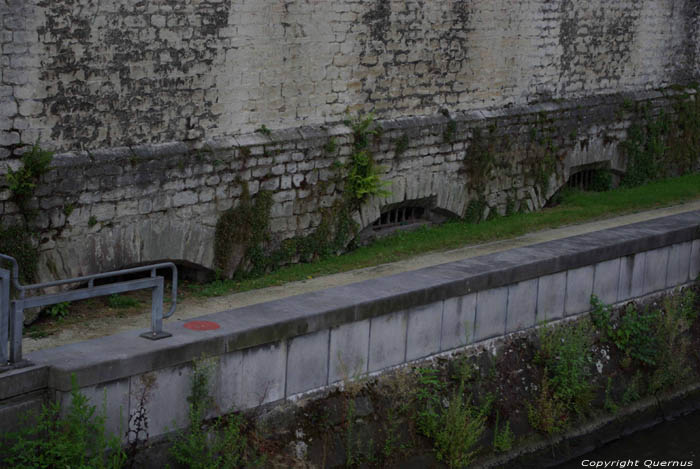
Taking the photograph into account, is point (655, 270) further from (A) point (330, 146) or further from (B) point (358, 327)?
(B) point (358, 327)

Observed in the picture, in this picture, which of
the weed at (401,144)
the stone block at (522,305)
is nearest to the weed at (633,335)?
the stone block at (522,305)

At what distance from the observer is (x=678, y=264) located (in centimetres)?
1180

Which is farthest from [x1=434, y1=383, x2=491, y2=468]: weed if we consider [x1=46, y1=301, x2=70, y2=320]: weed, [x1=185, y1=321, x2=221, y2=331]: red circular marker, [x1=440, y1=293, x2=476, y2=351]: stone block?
[x1=46, y1=301, x2=70, y2=320]: weed

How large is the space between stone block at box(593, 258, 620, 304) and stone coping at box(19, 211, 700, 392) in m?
0.10

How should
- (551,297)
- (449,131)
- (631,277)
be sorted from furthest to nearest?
(449,131)
(631,277)
(551,297)

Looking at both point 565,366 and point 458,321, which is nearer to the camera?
point 458,321

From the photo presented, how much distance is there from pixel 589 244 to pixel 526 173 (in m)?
3.71

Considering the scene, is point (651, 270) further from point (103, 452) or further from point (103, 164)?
point (103, 452)

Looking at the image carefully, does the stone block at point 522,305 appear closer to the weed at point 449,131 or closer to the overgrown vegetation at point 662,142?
the weed at point 449,131

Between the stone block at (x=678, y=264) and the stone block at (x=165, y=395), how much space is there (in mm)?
6407

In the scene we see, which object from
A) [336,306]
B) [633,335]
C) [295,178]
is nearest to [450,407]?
[336,306]

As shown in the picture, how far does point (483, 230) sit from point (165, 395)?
6.69 metres

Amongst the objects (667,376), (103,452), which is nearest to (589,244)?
(667,376)

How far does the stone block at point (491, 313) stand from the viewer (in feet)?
31.3
